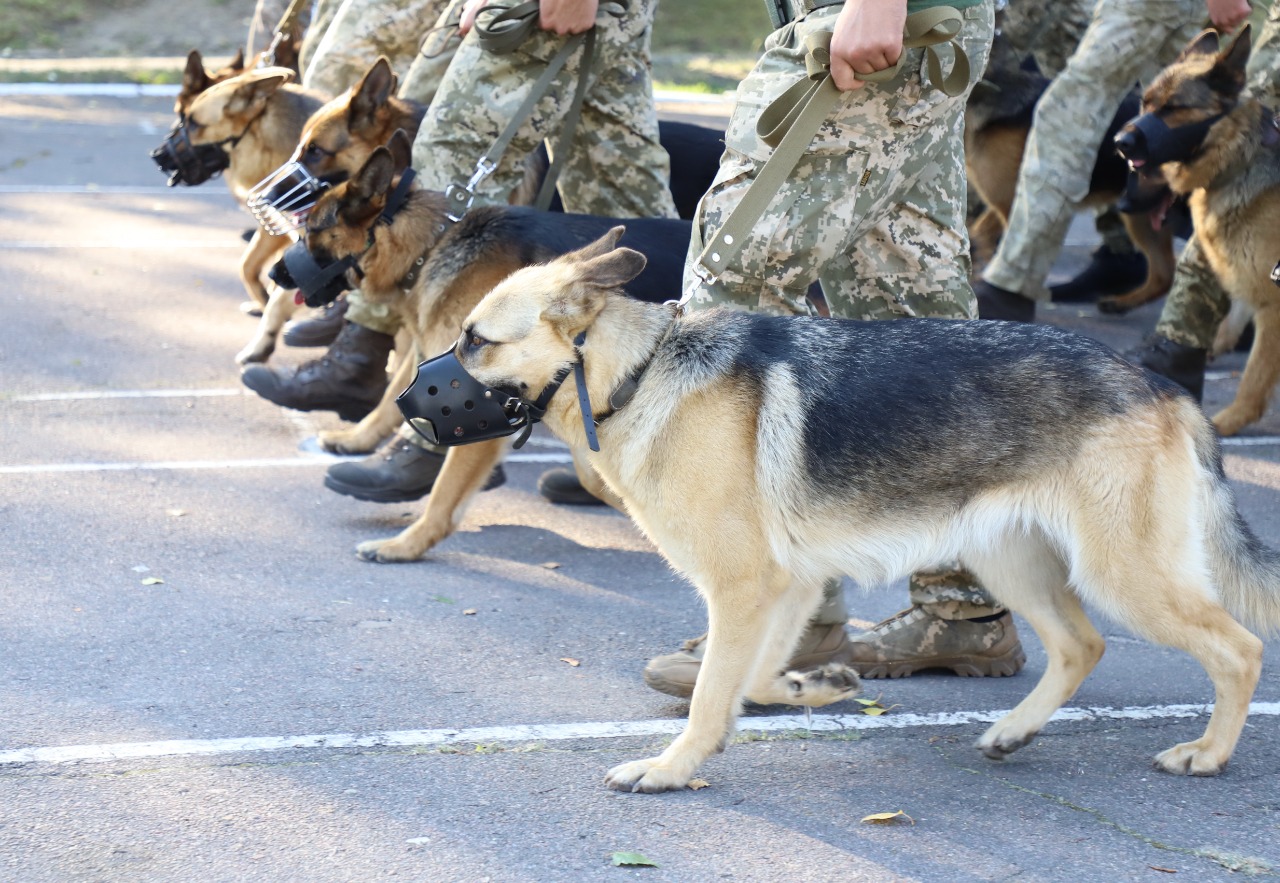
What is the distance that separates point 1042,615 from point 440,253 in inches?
102

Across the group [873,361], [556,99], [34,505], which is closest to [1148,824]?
[873,361]

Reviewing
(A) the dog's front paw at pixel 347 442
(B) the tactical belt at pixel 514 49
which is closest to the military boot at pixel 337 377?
(A) the dog's front paw at pixel 347 442

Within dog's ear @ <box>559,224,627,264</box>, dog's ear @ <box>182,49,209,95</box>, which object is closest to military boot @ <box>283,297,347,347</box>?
dog's ear @ <box>182,49,209,95</box>

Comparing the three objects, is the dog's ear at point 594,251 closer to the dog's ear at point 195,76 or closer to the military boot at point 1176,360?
the military boot at point 1176,360

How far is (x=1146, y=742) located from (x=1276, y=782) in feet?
1.16

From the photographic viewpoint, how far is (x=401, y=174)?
5.09 m

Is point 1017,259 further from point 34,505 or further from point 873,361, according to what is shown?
point 34,505

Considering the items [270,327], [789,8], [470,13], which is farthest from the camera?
[270,327]

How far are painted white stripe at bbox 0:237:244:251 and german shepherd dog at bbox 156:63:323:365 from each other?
296 cm

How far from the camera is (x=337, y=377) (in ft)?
19.0

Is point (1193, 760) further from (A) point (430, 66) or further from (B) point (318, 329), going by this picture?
(B) point (318, 329)

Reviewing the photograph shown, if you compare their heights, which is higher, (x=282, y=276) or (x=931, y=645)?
(x=282, y=276)

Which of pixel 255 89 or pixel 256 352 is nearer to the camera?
pixel 255 89

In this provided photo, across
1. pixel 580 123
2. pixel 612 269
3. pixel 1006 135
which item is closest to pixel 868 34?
pixel 612 269
